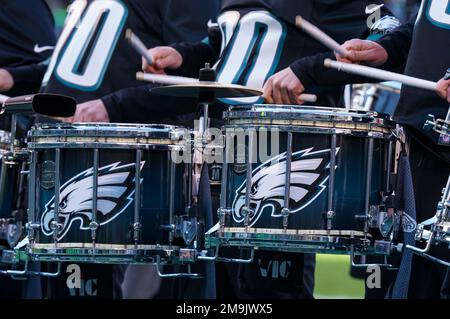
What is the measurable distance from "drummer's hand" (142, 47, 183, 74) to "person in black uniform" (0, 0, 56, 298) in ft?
4.17

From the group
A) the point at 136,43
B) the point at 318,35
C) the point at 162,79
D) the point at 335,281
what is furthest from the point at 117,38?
the point at 335,281

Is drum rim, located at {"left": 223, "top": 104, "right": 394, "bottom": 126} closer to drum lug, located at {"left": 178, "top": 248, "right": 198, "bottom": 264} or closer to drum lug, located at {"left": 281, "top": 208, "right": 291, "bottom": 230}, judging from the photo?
drum lug, located at {"left": 281, "top": 208, "right": 291, "bottom": 230}

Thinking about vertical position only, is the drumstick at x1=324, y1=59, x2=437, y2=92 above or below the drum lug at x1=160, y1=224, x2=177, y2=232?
above

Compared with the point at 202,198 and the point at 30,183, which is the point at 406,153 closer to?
the point at 202,198

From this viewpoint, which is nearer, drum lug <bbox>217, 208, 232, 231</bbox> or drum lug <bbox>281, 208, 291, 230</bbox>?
drum lug <bbox>281, 208, 291, 230</bbox>

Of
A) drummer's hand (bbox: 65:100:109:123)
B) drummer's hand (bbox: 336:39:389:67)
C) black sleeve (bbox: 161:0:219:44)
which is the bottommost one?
drummer's hand (bbox: 65:100:109:123)

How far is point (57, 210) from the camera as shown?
5.66m

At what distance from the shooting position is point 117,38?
6.96 meters

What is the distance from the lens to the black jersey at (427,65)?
550 centimetres

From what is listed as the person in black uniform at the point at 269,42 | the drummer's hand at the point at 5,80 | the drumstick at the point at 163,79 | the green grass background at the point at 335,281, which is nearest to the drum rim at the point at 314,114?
the person in black uniform at the point at 269,42

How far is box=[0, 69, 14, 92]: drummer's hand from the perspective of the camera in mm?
7672

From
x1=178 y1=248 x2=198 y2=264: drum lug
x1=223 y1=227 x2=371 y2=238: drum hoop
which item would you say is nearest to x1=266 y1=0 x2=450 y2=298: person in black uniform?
x1=223 y1=227 x2=371 y2=238: drum hoop
